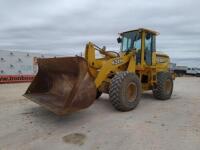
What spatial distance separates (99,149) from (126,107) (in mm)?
2274

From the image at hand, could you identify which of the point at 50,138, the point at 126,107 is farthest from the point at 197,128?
the point at 50,138

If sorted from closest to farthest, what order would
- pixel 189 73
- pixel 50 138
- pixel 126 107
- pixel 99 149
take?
1. pixel 99 149
2. pixel 50 138
3. pixel 126 107
4. pixel 189 73

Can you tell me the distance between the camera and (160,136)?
14.4 feet

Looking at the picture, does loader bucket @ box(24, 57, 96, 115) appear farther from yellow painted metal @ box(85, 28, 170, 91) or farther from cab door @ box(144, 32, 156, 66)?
cab door @ box(144, 32, 156, 66)

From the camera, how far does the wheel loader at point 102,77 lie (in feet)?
16.5

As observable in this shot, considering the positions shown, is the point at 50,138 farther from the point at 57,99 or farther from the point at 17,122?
the point at 57,99

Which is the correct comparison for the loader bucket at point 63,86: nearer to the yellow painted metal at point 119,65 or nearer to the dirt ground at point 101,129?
the dirt ground at point 101,129

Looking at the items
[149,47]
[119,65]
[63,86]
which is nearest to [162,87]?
[149,47]

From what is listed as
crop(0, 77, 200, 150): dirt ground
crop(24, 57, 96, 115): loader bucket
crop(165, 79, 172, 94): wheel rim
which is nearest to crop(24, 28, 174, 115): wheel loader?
crop(24, 57, 96, 115): loader bucket

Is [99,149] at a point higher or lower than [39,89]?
lower

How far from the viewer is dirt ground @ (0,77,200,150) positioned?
4.02 meters

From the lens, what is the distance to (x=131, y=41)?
24.8 feet

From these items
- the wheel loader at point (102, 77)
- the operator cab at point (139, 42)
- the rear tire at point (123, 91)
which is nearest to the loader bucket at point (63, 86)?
the wheel loader at point (102, 77)

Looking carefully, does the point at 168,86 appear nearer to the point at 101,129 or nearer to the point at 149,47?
the point at 149,47
